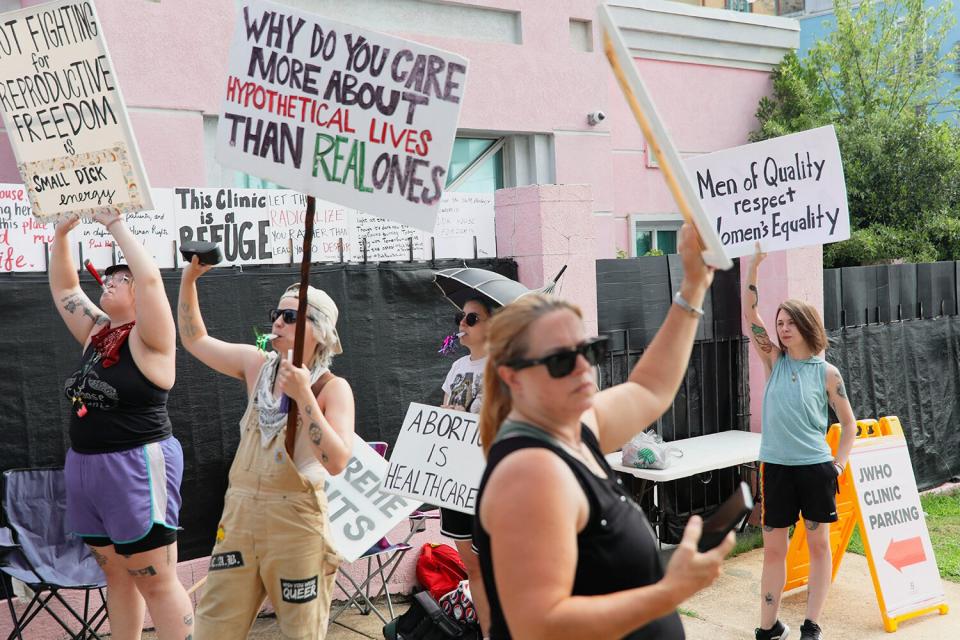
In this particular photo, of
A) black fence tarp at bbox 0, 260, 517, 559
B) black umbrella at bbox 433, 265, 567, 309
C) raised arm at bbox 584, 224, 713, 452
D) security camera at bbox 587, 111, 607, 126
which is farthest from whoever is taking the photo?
security camera at bbox 587, 111, 607, 126

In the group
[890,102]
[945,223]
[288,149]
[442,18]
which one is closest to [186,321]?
[288,149]

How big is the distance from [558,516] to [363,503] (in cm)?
368

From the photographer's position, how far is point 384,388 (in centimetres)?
635

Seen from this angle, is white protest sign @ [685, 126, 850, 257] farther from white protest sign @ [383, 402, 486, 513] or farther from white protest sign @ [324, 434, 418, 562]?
white protest sign @ [324, 434, 418, 562]

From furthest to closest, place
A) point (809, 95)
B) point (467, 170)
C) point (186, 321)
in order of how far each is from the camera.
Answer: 1. point (809, 95)
2. point (467, 170)
3. point (186, 321)


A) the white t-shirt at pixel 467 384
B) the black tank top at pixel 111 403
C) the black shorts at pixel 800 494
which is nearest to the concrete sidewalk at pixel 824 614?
the black shorts at pixel 800 494

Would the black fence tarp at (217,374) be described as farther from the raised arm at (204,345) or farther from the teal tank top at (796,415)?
the teal tank top at (796,415)

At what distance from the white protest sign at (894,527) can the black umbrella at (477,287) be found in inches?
112

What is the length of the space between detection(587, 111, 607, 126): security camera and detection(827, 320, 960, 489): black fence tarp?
306cm

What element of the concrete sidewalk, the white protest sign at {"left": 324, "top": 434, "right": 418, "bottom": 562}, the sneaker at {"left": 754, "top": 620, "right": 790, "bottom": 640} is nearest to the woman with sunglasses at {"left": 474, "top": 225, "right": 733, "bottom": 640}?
the white protest sign at {"left": 324, "top": 434, "right": 418, "bottom": 562}

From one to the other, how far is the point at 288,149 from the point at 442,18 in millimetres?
5433

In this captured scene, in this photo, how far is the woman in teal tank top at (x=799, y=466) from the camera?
5.54 meters

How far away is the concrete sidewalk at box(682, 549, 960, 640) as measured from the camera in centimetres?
584

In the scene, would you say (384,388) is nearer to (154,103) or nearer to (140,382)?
(140,382)
